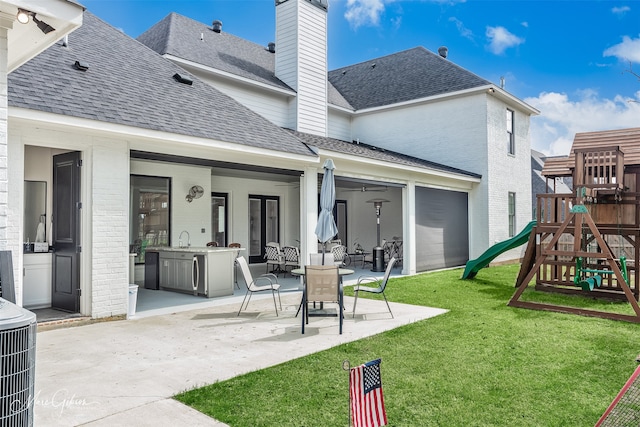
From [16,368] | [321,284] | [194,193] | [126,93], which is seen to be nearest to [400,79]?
[194,193]

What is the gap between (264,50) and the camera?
57.6 ft

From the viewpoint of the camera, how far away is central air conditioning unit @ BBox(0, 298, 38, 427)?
208 centimetres

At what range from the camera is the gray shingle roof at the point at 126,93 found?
6.40 metres

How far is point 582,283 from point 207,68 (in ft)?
34.4

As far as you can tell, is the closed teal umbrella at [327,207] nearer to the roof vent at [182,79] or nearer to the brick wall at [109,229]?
the brick wall at [109,229]

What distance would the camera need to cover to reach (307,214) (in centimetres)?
1008

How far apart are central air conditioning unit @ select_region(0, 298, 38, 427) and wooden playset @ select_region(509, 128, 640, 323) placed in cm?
761

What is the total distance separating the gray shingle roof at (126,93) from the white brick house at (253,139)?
0.04 m

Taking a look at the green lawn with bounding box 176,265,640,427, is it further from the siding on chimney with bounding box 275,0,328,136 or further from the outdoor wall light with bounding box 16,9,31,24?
the siding on chimney with bounding box 275,0,328,136

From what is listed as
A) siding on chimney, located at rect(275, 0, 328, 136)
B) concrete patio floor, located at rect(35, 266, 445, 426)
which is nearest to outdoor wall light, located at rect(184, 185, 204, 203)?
siding on chimney, located at rect(275, 0, 328, 136)

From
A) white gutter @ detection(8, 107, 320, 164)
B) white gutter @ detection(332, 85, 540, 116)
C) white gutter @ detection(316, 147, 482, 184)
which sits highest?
white gutter @ detection(332, 85, 540, 116)

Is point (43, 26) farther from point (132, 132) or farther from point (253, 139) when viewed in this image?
point (253, 139)

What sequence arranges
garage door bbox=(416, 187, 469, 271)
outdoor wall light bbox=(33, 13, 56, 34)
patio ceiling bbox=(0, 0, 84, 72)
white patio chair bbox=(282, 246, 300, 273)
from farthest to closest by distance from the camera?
garage door bbox=(416, 187, 469, 271) → white patio chair bbox=(282, 246, 300, 273) → outdoor wall light bbox=(33, 13, 56, 34) → patio ceiling bbox=(0, 0, 84, 72)

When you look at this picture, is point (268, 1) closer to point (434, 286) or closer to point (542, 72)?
point (434, 286)
